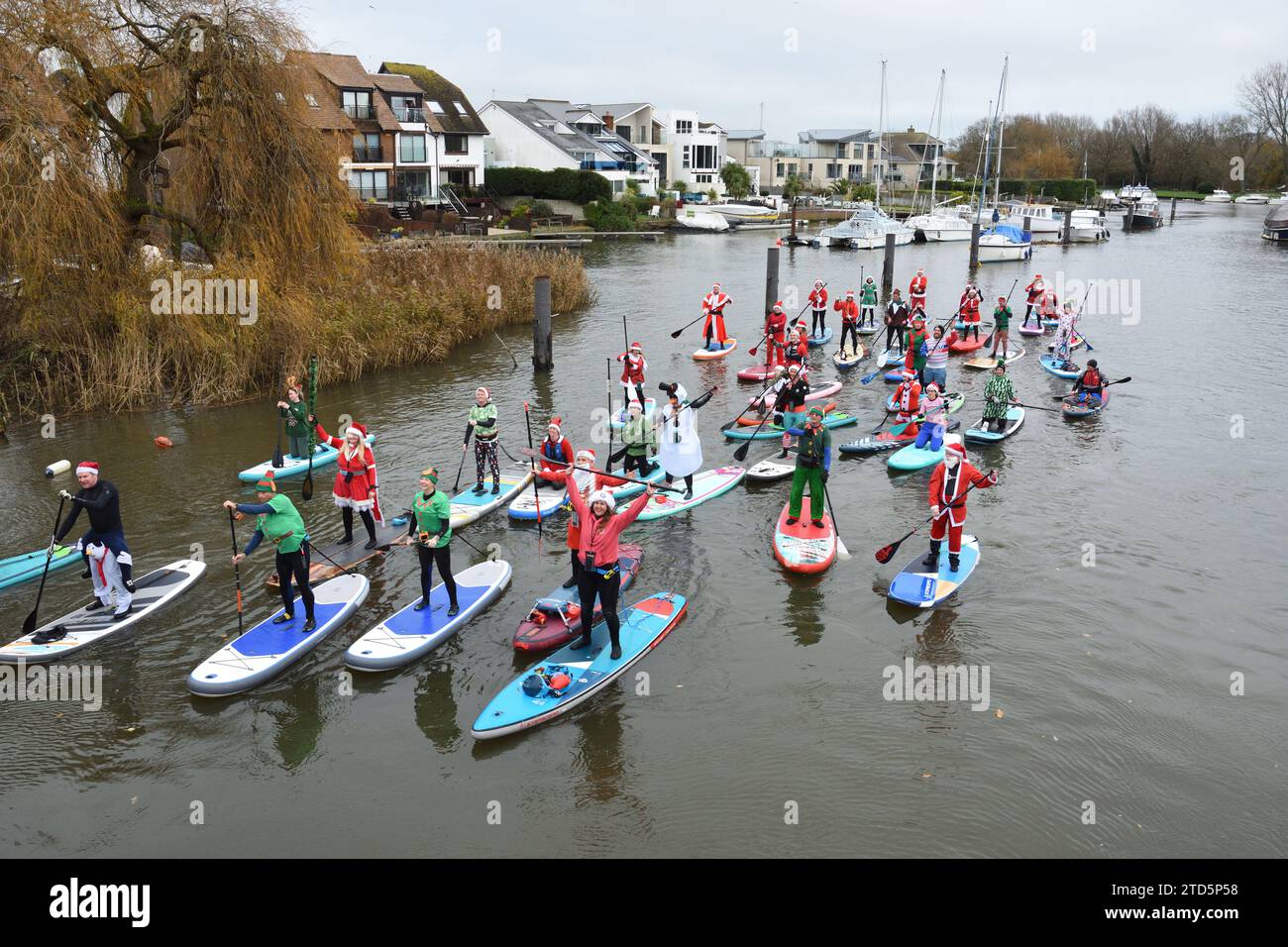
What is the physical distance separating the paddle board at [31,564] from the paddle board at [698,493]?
7796mm

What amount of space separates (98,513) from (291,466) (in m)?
6.07

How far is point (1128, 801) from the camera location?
8367mm

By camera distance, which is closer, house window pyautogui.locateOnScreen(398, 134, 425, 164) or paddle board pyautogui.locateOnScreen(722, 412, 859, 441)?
paddle board pyautogui.locateOnScreen(722, 412, 859, 441)

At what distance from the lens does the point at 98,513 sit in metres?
10.5

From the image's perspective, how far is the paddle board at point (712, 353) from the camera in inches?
1054

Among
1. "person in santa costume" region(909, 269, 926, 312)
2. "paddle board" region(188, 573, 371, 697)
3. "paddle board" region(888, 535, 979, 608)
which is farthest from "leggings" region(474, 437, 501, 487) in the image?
"person in santa costume" region(909, 269, 926, 312)

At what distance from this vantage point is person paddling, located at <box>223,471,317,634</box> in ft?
32.4

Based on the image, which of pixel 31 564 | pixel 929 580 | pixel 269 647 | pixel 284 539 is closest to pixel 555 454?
pixel 284 539

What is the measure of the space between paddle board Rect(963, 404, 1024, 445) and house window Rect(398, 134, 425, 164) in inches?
1815

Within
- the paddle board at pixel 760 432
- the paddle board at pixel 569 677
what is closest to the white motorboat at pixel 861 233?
the paddle board at pixel 760 432

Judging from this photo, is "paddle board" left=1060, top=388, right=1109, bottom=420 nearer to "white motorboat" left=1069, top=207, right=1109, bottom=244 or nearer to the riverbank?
the riverbank

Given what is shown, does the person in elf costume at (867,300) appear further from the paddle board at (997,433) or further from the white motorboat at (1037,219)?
the white motorboat at (1037,219)

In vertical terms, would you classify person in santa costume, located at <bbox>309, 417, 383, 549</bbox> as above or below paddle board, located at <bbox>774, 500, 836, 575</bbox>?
above
